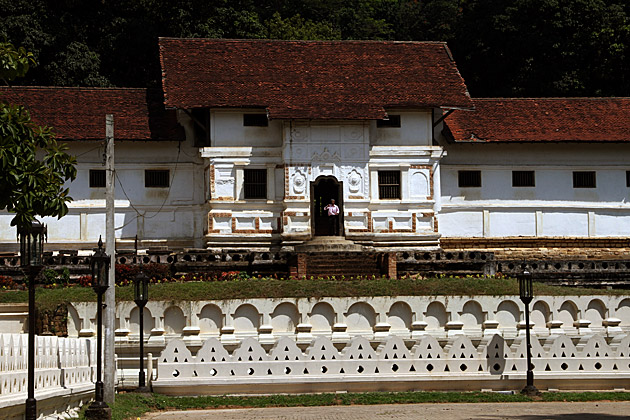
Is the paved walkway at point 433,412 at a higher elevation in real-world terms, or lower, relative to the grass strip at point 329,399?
lower

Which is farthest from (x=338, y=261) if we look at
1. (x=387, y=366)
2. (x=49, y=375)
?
(x=49, y=375)

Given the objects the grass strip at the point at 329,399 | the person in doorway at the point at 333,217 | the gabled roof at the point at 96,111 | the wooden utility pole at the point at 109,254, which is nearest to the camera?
the wooden utility pole at the point at 109,254

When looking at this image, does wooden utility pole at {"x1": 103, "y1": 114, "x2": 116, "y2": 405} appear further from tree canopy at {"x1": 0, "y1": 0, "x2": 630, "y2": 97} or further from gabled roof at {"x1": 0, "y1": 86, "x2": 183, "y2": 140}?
tree canopy at {"x1": 0, "y1": 0, "x2": 630, "y2": 97}

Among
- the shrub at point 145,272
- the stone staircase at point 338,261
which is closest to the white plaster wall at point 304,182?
the stone staircase at point 338,261

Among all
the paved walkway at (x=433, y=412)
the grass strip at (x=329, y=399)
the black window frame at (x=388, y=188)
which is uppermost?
the black window frame at (x=388, y=188)

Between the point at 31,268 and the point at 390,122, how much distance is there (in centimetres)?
2661

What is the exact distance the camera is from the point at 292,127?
42250 mm

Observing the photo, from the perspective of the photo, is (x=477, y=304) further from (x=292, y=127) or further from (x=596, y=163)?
(x=596, y=163)

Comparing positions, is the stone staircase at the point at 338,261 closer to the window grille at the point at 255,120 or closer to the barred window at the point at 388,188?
the barred window at the point at 388,188

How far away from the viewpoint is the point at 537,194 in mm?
44969

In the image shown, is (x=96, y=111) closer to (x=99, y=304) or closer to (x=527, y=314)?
(x=527, y=314)

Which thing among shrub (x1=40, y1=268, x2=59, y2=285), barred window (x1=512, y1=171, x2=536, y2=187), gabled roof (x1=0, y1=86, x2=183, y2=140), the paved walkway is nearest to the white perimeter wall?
barred window (x1=512, y1=171, x2=536, y2=187)

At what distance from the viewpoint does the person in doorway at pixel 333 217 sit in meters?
41.6

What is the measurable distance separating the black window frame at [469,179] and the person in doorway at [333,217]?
549 cm
